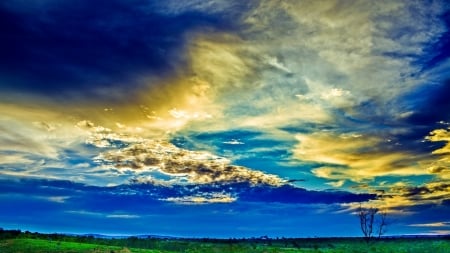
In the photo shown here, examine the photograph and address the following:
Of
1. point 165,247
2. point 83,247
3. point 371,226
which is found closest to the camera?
point 83,247

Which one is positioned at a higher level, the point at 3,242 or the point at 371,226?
the point at 371,226

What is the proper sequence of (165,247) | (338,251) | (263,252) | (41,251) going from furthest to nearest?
(165,247), (338,251), (263,252), (41,251)

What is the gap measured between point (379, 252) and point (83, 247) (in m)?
36.6

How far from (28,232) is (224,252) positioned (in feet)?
82.1

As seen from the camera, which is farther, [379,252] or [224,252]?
[379,252]

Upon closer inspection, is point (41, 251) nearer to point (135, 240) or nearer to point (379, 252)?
point (135, 240)

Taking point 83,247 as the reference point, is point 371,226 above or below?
above

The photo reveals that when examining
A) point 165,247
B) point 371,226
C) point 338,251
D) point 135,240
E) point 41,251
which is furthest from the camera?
point 371,226

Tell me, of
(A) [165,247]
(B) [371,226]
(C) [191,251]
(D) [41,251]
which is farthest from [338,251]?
(B) [371,226]

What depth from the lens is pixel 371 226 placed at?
10331cm

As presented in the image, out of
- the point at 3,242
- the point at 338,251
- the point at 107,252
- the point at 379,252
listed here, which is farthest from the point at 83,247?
the point at 379,252

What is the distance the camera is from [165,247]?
59469 millimetres

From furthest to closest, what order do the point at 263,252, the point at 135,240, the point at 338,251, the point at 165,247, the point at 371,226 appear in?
the point at 371,226 → the point at 135,240 → the point at 165,247 → the point at 338,251 → the point at 263,252

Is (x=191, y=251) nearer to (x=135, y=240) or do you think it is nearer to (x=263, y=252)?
(x=263, y=252)
